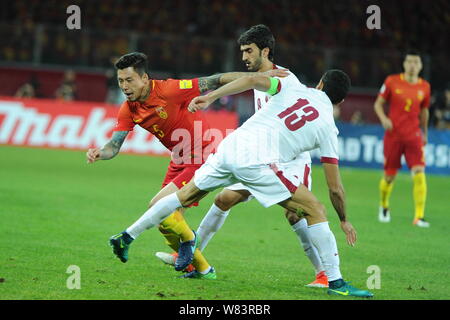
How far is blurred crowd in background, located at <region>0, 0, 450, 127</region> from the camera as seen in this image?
1035 inches

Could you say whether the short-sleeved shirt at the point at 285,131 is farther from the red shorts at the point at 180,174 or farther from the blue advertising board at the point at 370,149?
the blue advertising board at the point at 370,149

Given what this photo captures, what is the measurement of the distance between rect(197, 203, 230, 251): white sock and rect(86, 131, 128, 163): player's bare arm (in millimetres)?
1060

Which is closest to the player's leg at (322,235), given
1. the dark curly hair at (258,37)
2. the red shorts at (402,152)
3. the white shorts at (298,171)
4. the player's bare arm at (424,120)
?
the white shorts at (298,171)

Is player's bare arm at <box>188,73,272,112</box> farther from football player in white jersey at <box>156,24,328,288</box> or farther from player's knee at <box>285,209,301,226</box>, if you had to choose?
player's knee at <box>285,209,301,226</box>

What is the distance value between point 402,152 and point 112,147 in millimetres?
6543

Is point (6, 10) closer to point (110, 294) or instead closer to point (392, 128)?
point (392, 128)

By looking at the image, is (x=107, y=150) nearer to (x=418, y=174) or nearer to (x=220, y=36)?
(x=418, y=174)

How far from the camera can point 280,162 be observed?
6781 mm

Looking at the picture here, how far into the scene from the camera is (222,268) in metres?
7.91

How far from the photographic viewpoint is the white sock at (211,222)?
7605 mm

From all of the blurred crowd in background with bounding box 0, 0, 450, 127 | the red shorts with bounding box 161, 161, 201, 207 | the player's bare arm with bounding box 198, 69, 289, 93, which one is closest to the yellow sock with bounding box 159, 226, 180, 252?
the red shorts with bounding box 161, 161, 201, 207

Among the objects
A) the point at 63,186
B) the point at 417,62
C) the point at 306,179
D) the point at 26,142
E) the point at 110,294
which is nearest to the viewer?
the point at 110,294

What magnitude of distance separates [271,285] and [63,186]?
818 cm
